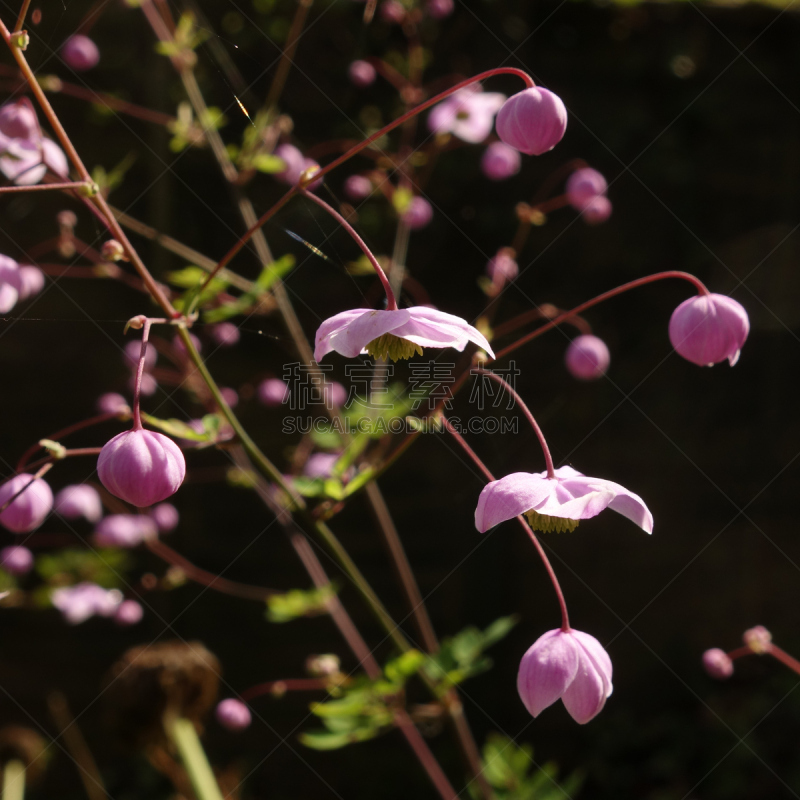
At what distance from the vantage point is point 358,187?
154 centimetres

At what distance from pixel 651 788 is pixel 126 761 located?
1.67m

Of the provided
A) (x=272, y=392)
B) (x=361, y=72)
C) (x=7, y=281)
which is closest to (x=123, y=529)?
(x=272, y=392)

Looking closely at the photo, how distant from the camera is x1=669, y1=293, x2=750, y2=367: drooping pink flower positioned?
2.70ft

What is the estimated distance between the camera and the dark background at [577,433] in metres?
1.97

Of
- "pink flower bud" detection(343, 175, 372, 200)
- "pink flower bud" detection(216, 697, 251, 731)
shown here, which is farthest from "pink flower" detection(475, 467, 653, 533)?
"pink flower bud" detection(343, 175, 372, 200)

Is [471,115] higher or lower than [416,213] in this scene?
higher

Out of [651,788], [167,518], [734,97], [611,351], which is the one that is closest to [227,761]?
[167,518]

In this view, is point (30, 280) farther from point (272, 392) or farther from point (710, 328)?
point (710, 328)

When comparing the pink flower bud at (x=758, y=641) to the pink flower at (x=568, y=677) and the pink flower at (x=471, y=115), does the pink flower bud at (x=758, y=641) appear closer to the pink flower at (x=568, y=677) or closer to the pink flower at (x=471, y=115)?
the pink flower at (x=568, y=677)

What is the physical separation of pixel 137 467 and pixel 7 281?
1.25ft

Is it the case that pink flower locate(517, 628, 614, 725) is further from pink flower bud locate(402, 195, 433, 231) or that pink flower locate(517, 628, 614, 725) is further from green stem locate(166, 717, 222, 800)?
pink flower bud locate(402, 195, 433, 231)

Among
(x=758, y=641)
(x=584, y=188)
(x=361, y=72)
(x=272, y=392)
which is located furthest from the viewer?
(x=361, y=72)

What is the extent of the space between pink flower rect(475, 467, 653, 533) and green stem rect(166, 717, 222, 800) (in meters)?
0.98

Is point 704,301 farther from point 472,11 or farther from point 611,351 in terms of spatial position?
point 472,11
